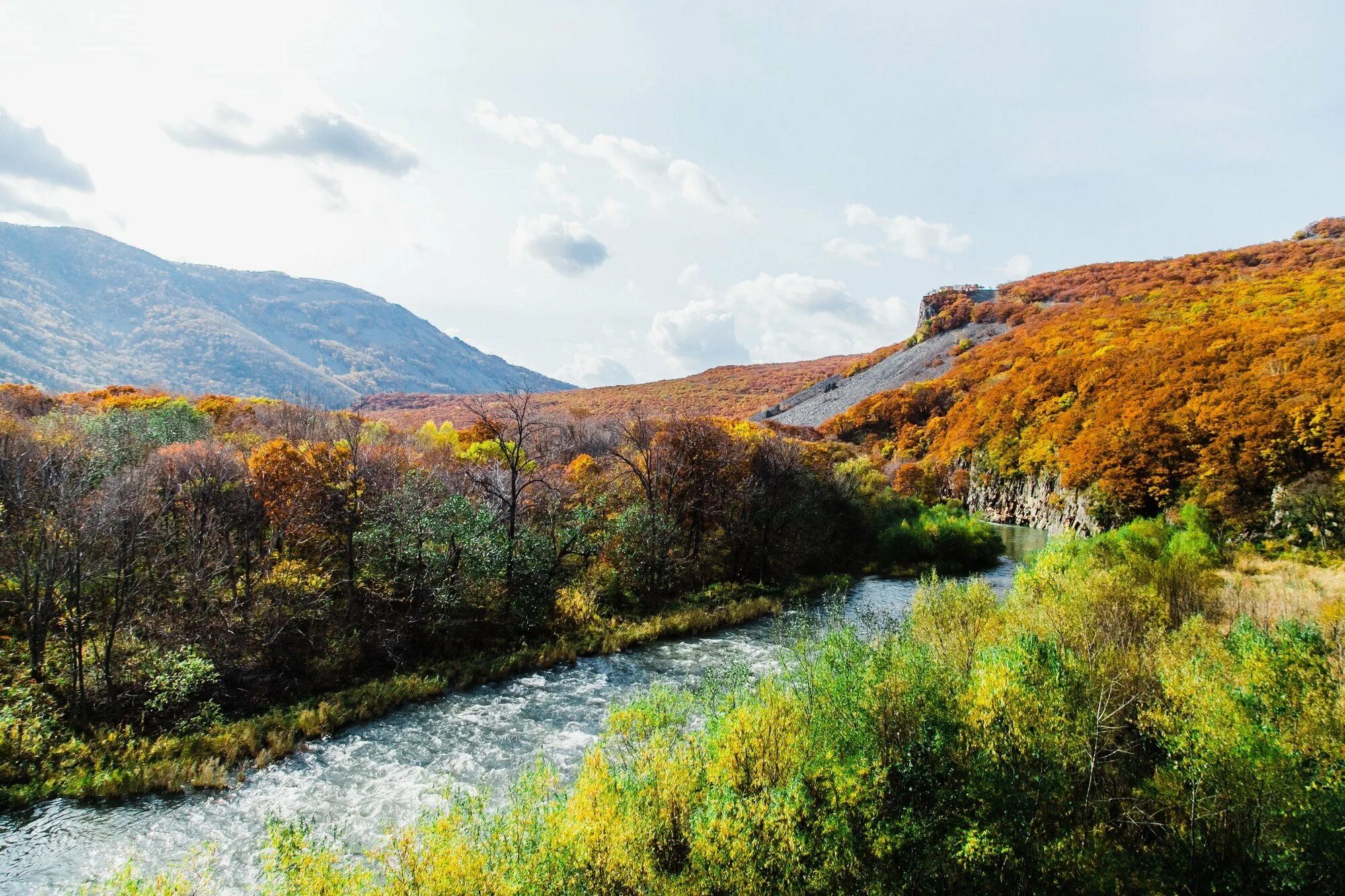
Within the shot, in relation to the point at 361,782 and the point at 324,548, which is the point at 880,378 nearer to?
the point at 324,548

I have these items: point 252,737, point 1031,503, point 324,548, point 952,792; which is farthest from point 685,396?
point 952,792

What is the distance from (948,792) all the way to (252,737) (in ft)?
46.1

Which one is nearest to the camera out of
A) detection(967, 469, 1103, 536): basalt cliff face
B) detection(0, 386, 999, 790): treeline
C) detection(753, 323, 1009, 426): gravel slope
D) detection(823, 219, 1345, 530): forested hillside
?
detection(0, 386, 999, 790): treeline

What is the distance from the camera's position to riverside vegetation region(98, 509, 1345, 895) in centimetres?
620

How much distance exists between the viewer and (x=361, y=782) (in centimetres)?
1213

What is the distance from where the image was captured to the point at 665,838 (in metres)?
7.03

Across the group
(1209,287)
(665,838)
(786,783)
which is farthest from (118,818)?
(1209,287)

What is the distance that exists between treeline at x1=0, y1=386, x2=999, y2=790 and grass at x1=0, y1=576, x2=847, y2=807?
0.48 metres

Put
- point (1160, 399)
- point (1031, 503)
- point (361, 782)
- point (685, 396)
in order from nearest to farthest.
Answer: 1. point (361, 782)
2. point (1160, 399)
3. point (1031, 503)
4. point (685, 396)

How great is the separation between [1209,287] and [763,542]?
57198 mm

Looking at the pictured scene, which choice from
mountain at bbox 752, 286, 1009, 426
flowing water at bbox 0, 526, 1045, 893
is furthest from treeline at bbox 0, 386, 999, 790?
mountain at bbox 752, 286, 1009, 426

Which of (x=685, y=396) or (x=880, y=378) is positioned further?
(x=685, y=396)

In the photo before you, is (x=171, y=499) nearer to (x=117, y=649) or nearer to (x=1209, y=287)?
(x=117, y=649)

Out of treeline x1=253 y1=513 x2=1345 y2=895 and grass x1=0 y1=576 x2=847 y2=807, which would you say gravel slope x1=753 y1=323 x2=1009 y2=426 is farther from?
treeline x1=253 y1=513 x2=1345 y2=895
